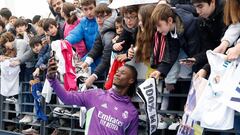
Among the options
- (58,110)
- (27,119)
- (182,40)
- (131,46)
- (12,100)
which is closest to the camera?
(182,40)

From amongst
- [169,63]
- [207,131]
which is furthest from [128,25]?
[207,131]

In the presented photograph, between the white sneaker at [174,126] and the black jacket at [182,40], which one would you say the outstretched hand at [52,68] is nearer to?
the black jacket at [182,40]

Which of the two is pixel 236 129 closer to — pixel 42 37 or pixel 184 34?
pixel 184 34

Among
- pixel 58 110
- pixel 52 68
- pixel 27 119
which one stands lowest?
pixel 27 119

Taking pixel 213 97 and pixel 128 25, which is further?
pixel 128 25

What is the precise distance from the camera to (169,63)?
14.9 feet

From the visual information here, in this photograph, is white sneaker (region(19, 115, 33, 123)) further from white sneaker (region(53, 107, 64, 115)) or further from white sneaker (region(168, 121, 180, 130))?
white sneaker (region(168, 121, 180, 130))

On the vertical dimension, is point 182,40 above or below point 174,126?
above

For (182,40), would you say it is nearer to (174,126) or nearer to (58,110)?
(174,126)

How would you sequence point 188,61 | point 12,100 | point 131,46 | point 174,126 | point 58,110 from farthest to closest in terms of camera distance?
point 12,100 < point 58,110 < point 131,46 < point 174,126 < point 188,61

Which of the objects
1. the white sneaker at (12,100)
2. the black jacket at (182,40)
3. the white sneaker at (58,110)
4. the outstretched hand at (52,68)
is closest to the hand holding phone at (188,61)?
the black jacket at (182,40)

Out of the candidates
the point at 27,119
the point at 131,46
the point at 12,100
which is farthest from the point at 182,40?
the point at 12,100

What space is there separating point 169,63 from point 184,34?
1.10ft

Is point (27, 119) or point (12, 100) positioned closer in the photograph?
point (27, 119)
